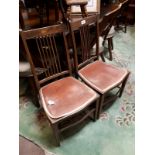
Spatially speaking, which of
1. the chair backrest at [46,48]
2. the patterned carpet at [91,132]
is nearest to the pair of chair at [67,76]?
the chair backrest at [46,48]

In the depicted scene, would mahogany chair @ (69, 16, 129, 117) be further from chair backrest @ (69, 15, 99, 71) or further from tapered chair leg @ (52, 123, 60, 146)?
tapered chair leg @ (52, 123, 60, 146)

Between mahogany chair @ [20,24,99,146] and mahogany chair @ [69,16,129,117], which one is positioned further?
mahogany chair @ [69,16,129,117]

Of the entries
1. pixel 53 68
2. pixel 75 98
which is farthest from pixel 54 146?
pixel 53 68

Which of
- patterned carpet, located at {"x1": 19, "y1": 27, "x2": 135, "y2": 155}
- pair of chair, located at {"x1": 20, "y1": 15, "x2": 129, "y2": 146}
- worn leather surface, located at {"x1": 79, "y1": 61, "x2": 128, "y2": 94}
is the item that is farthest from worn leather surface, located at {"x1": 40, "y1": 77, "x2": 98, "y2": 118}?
patterned carpet, located at {"x1": 19, "y1": 27, "x2": 135, "y2": 155}

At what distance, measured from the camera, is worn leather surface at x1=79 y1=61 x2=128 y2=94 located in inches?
63.7

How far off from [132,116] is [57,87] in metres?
0.89

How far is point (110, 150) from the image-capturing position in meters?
1.52

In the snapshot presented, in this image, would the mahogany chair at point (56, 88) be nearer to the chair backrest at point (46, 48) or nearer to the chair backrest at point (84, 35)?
the chair backrest at point (46, 48)

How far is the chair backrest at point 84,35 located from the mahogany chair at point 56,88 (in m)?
0.10

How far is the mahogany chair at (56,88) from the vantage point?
137 centimetres

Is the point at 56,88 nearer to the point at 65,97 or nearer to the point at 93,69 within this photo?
the point at 65,97

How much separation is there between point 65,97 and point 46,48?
18.8 inches

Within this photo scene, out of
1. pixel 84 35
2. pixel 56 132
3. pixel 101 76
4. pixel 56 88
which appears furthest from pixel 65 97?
pixel 84 35
